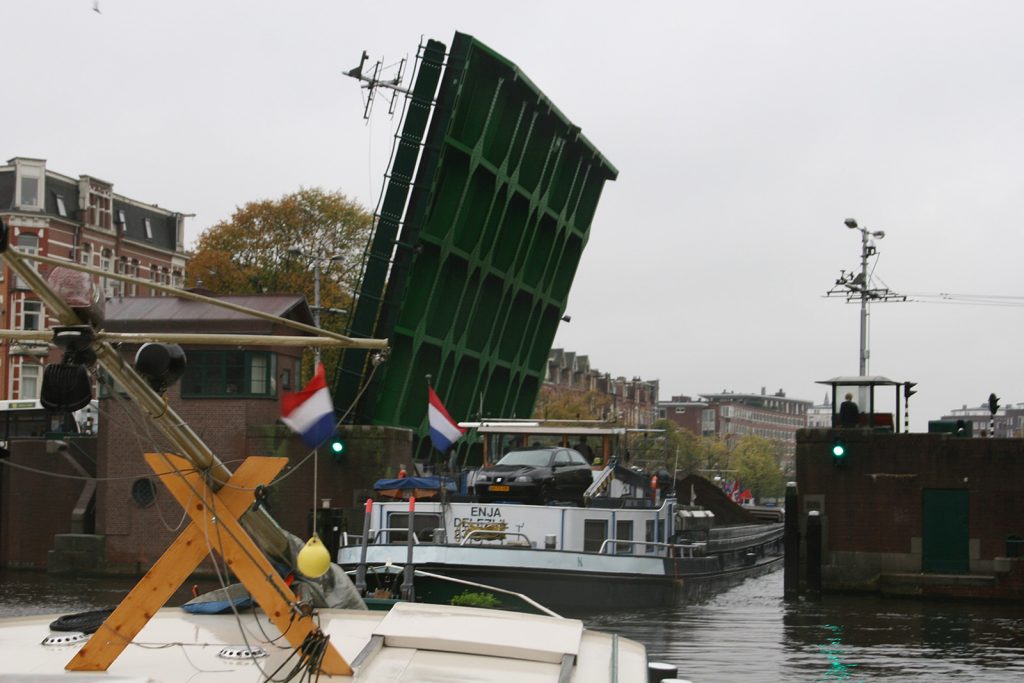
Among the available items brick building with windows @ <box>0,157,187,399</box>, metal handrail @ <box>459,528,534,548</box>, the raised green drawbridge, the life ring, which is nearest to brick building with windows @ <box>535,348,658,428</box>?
brick building with windows @ <box>0,157,187,399</box>

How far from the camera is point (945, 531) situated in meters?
26.0

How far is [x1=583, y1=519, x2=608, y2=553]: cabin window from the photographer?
23031 mm

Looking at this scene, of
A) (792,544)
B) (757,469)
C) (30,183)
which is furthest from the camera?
(757,469)

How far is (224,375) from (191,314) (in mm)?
1664

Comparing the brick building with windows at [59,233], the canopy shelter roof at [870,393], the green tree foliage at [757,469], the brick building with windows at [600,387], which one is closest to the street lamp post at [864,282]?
the canopy shelter roof at [870,393]

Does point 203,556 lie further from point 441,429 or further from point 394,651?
point 441,429

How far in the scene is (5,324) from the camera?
51062mm

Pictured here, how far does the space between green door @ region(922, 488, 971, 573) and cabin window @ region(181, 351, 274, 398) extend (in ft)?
47.3

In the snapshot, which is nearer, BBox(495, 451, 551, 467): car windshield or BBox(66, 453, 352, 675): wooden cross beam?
BBox(66, 453, 352, 675): wooden cross beam

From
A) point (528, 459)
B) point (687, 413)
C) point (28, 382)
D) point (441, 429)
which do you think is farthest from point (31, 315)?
point (687, 413)

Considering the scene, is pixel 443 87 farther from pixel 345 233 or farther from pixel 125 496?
pixel 345 233

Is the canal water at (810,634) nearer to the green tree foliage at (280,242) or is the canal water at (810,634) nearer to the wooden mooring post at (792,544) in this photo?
the wooden mooring post at (792,544)

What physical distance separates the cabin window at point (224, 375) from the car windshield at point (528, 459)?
840cm

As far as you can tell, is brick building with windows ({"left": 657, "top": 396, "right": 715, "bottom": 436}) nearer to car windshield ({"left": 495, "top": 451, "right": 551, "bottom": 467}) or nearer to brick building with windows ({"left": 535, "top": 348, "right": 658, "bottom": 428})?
brick building with windows ({"left": 535, "top": 348, "right": 658, "bottom": 428})
